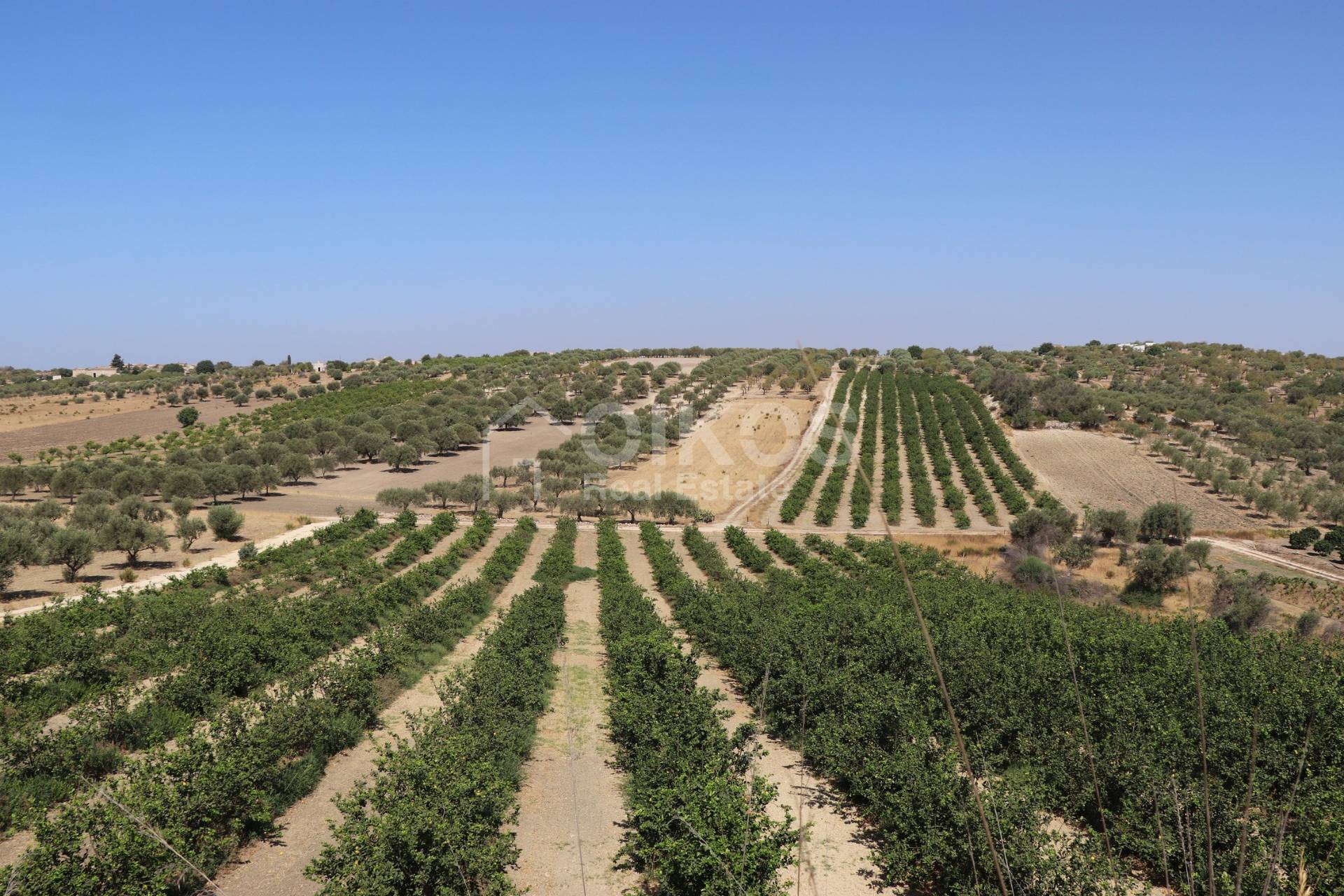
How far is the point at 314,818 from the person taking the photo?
11844mm

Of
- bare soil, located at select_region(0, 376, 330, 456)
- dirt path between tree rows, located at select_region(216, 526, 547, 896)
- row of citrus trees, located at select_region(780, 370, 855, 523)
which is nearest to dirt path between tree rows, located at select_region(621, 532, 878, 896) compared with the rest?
dirt path between tree rows, located at select_region(216, 526, 547, 896)

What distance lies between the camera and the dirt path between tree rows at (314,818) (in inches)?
395

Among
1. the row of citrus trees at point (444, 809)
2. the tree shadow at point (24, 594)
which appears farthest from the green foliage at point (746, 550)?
the tree shadow at point (24, 594)

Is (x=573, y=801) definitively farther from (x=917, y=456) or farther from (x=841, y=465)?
(x=917, y=456)

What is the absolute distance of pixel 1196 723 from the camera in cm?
1250

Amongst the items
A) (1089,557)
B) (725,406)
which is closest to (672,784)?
(1089,557)

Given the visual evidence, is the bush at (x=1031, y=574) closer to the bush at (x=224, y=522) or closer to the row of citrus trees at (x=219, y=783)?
the row of citrus trees at (x=219, y=783)

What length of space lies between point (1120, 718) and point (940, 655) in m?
4.11

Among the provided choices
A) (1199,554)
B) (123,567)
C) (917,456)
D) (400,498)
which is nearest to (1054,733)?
(1199,554)

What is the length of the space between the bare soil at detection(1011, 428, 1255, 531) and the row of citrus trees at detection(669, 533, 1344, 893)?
26.2m

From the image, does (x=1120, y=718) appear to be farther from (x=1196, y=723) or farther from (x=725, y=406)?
(x=725, y=406)

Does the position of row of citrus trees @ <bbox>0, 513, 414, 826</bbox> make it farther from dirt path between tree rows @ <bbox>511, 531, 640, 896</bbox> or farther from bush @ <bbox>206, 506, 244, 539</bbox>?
bush @ <bbox>206, 506, 244, 539</bbox>

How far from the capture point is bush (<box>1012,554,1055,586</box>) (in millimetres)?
29766

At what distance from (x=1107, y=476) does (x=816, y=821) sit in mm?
45942
